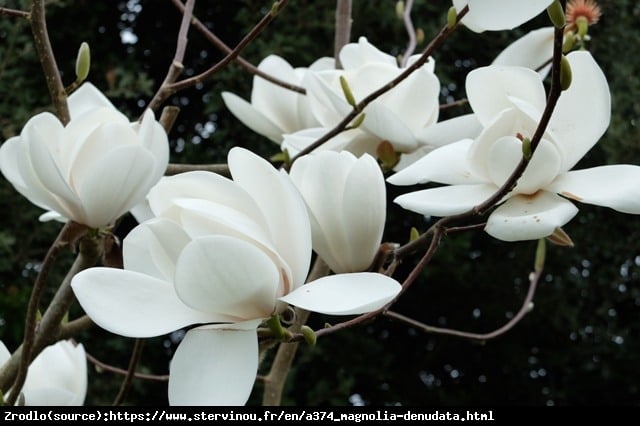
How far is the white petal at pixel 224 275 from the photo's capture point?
0.43 metres

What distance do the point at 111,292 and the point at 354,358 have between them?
2.36m

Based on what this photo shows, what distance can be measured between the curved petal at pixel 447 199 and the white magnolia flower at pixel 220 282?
7cm

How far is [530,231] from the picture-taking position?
48cm

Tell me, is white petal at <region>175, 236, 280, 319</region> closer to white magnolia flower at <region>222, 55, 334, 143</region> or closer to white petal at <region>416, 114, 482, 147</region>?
white petal at <region>416, 114, 482, 147</region>

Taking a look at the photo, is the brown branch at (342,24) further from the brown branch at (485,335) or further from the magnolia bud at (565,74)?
the magnolia bud at (565,74)

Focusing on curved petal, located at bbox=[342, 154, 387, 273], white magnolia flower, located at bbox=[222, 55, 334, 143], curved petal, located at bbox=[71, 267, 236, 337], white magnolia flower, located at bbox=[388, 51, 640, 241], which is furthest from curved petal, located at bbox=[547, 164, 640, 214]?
white magnolia flower, located at bbox=[222, 55, 334, 143]

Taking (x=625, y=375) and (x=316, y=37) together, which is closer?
(x=316, y=37)

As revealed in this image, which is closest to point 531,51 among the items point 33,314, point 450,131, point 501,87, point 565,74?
point 450,131

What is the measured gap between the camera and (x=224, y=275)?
44 cm

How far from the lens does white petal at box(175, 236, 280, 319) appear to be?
1.41 ft

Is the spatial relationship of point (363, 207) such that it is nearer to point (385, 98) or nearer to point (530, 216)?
point (530, 216)

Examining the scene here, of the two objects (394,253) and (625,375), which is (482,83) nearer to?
(394,253)

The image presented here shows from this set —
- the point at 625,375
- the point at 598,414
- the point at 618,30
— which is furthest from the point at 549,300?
the point at 598,414

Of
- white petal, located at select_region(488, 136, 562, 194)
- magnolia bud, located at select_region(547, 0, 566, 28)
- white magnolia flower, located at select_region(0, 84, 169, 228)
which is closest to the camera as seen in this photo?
magnolia bud, located at select_region(547, 0, 566, 28)
